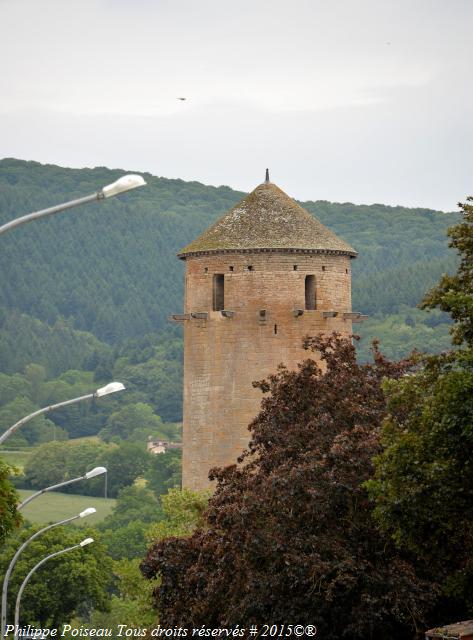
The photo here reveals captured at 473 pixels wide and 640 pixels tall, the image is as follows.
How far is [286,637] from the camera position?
3319 centimetres

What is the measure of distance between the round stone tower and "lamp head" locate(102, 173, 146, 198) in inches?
1379

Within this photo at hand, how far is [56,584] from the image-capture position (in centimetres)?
6431

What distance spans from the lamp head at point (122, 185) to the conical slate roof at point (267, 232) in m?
35.0

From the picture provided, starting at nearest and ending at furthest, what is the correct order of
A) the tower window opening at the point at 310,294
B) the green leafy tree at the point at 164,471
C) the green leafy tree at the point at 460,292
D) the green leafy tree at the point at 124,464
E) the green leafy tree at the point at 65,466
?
the green leafy tree at the point at 460,292 → the tower window opening at the point at 310,294 → the green leafy tree at the point at 164,471 → the green leafy tree at the point at 65,466 → the green leafy tree at the point at 124,464

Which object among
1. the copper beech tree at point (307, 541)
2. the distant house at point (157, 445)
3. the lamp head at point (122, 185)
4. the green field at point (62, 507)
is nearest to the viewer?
the lamp head at point (122, 185)

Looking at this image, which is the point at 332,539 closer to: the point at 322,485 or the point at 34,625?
the point at 322,485

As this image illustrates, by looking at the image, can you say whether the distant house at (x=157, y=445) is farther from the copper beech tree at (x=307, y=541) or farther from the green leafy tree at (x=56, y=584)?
the copper beech tree at (x=307, y=541)

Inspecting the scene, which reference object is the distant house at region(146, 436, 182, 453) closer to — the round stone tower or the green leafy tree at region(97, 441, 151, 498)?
the green leafy tree at region(97, 441, 151, 498)

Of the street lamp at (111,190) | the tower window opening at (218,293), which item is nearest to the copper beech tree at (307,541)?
the street lamp at (111,190)

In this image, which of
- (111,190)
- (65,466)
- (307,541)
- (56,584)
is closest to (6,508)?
(307,541)

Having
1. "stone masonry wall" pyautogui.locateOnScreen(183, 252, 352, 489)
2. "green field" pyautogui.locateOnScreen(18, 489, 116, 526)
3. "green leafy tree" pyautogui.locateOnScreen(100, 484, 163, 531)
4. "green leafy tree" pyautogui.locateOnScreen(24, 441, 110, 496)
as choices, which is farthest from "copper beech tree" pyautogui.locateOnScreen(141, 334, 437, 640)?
"green leafy tree" pyautogui.locateOnScreen(24, 441, 110, 496)

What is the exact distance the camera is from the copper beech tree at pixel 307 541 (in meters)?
32.6

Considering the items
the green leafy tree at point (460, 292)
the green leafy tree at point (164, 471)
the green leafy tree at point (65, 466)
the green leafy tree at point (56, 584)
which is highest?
the green leafy tree at point (460, 292)

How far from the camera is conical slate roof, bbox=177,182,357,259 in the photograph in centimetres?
5859
